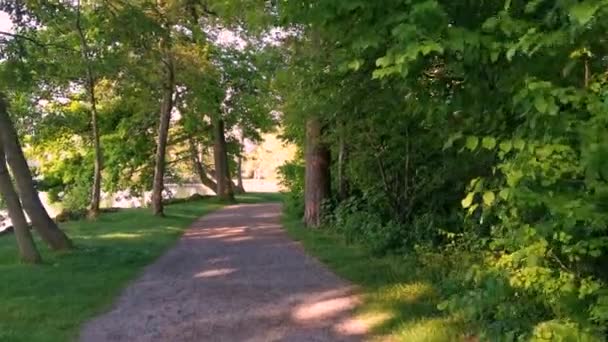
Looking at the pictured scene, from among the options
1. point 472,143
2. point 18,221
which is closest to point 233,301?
point 472,143

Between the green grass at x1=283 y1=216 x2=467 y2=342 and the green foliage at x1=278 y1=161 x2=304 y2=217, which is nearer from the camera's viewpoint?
Result: the green grass at x1=283 y1=216 x2=467 y2=342

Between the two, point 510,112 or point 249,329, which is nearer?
point 510,112

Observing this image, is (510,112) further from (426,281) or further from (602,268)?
(426,281)

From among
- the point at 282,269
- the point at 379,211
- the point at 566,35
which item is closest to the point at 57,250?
the point at 282,269

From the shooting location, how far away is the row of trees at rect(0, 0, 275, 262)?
1417 cm

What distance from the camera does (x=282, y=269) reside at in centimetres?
1248

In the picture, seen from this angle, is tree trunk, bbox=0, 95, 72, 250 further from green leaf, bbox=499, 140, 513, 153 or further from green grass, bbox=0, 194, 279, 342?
green leaf, bbox=499, 140, 513, 153

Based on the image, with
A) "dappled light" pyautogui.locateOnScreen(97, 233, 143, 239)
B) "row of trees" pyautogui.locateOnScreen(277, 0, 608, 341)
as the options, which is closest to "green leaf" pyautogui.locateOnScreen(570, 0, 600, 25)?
"row of trees" pyautogui.locateOnScreen(277, 0, 608, 341)

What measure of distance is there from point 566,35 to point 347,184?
14.7 metres

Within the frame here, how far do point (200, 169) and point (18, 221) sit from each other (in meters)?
33.3

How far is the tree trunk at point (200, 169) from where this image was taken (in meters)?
45.0

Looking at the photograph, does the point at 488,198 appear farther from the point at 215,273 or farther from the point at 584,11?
the point at 215,273

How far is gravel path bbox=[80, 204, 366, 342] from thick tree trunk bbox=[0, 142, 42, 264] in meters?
2.09

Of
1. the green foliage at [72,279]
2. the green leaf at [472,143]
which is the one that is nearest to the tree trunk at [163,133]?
the green foliage at [72,279]
